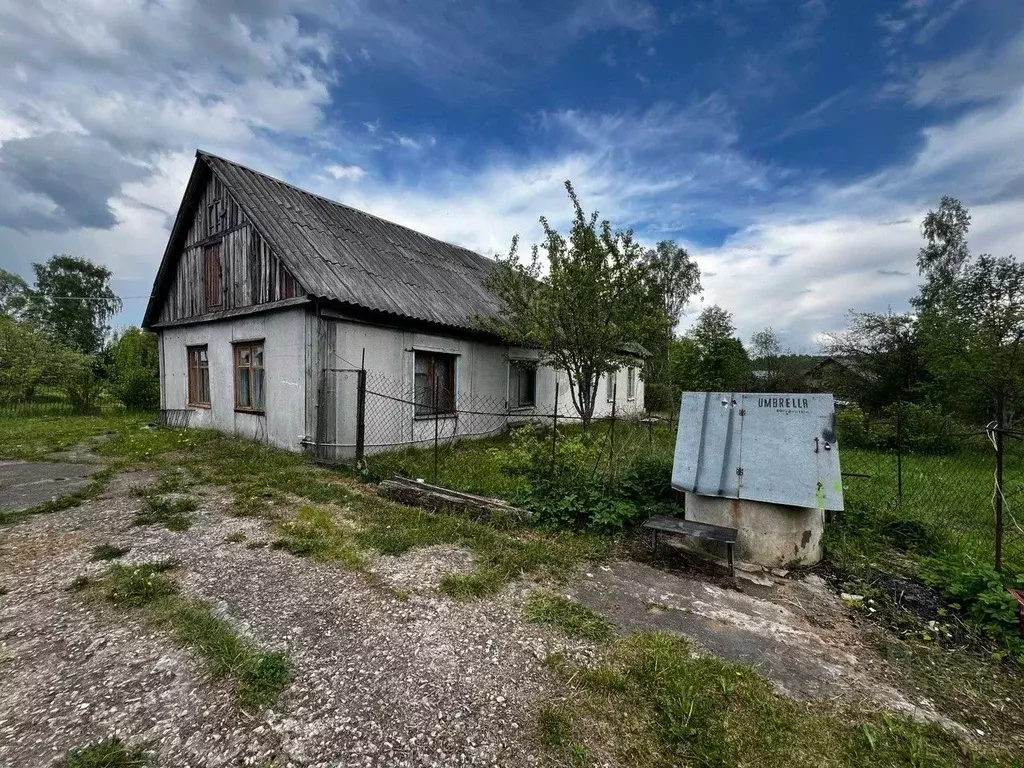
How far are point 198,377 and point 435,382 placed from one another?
21.2 ft

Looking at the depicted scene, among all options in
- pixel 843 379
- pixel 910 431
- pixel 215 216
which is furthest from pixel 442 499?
pixel 843 379

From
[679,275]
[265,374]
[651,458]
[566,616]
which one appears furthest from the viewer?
[679,275]

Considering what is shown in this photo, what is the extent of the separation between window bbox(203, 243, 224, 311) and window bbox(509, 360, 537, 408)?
7.17 m

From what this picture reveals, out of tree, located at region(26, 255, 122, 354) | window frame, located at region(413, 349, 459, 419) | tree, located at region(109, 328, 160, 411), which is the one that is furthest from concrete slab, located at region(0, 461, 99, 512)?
tree, located at region(26, 255, 122, 354)

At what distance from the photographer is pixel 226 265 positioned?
10141 millimetres

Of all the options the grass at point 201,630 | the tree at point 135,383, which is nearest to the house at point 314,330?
the tree at point 135,383

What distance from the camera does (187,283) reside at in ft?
37.5

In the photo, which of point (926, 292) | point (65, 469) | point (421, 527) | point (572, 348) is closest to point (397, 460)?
point (421, 527)

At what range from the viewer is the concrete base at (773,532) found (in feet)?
13.3

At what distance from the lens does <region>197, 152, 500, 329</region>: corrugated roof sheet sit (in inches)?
340

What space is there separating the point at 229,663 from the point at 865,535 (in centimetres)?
566

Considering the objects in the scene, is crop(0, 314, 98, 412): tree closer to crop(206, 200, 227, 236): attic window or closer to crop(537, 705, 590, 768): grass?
crop(206, 200, 227, 236): attic window

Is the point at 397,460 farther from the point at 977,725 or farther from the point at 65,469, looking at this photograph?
the point at 977,725

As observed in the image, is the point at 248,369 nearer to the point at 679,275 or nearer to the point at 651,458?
the point at 651,458
